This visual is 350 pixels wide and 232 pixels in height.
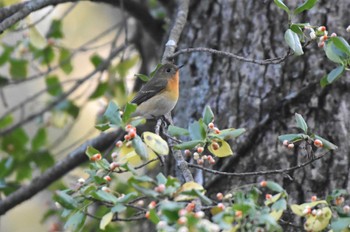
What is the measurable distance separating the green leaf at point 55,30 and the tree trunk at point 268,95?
1262 mm

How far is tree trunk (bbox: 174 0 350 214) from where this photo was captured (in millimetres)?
3336

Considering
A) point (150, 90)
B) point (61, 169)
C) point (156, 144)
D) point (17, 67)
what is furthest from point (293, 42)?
point (17, 67)

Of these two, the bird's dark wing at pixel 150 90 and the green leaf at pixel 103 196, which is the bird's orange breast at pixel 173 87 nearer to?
the bird's dark wing at pixel 150 90

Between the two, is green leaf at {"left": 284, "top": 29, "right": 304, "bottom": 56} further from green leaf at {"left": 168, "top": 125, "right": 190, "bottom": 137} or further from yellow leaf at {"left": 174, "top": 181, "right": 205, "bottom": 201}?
yellow leaf at {"left": 174, "top": 181, "right": 205, "bottom": 201}

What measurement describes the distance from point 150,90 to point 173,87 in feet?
0.54

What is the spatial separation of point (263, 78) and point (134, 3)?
49.0 inches

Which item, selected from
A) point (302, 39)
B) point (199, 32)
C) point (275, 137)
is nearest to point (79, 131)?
point (199, 32)

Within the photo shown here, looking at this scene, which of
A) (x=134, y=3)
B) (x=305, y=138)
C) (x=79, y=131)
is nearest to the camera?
(x=305, y=138)

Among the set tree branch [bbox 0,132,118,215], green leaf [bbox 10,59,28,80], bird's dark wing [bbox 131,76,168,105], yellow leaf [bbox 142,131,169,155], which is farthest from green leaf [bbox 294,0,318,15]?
green leaf [bbox 10,59,28,80]

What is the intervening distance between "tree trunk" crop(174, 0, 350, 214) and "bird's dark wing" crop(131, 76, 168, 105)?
0.51ft

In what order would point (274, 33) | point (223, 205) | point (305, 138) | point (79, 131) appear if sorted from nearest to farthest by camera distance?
point (223, 205), point (305, 138), point (274, 33), point (79, 131)

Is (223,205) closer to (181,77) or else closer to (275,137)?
(275,137)

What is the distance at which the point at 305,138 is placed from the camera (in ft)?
8.09

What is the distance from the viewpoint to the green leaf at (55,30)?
187 inches
